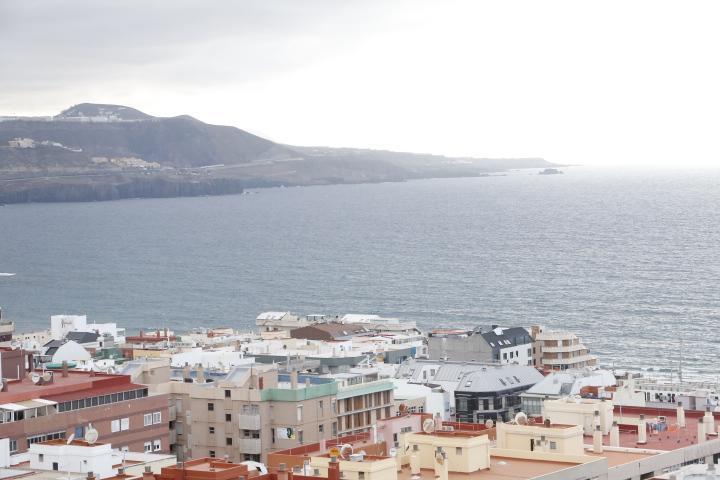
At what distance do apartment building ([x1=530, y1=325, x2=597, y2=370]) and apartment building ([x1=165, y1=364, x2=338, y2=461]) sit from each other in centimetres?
3220

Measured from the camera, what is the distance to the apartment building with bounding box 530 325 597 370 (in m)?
92.6

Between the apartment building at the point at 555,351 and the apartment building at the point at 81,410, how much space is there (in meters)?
36.8

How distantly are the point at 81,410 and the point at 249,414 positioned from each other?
677 centimetres

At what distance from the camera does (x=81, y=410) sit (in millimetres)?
55938

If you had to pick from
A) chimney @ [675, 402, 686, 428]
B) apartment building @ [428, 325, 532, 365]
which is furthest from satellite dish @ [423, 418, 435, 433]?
apartment building @ [428, 325, 532, 365]

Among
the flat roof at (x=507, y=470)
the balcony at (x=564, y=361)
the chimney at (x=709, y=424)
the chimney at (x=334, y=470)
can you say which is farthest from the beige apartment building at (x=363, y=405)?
the balcony at (x=564, y=361)

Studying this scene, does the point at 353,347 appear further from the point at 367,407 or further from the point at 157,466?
the point at 157,466

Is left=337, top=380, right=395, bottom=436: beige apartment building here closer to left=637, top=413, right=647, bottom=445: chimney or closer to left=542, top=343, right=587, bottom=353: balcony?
left=637, top=413, right=647, bottom=445: chimney

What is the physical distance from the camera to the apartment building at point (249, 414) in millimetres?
59844

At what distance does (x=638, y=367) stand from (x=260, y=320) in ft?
88.4

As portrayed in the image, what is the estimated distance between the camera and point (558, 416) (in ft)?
173

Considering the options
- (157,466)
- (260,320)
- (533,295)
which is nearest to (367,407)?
(157,466)

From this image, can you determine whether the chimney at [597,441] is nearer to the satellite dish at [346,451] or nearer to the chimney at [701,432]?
the chimney at [701,432]

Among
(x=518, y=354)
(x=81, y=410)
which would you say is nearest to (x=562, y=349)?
(x=518, y=354)
